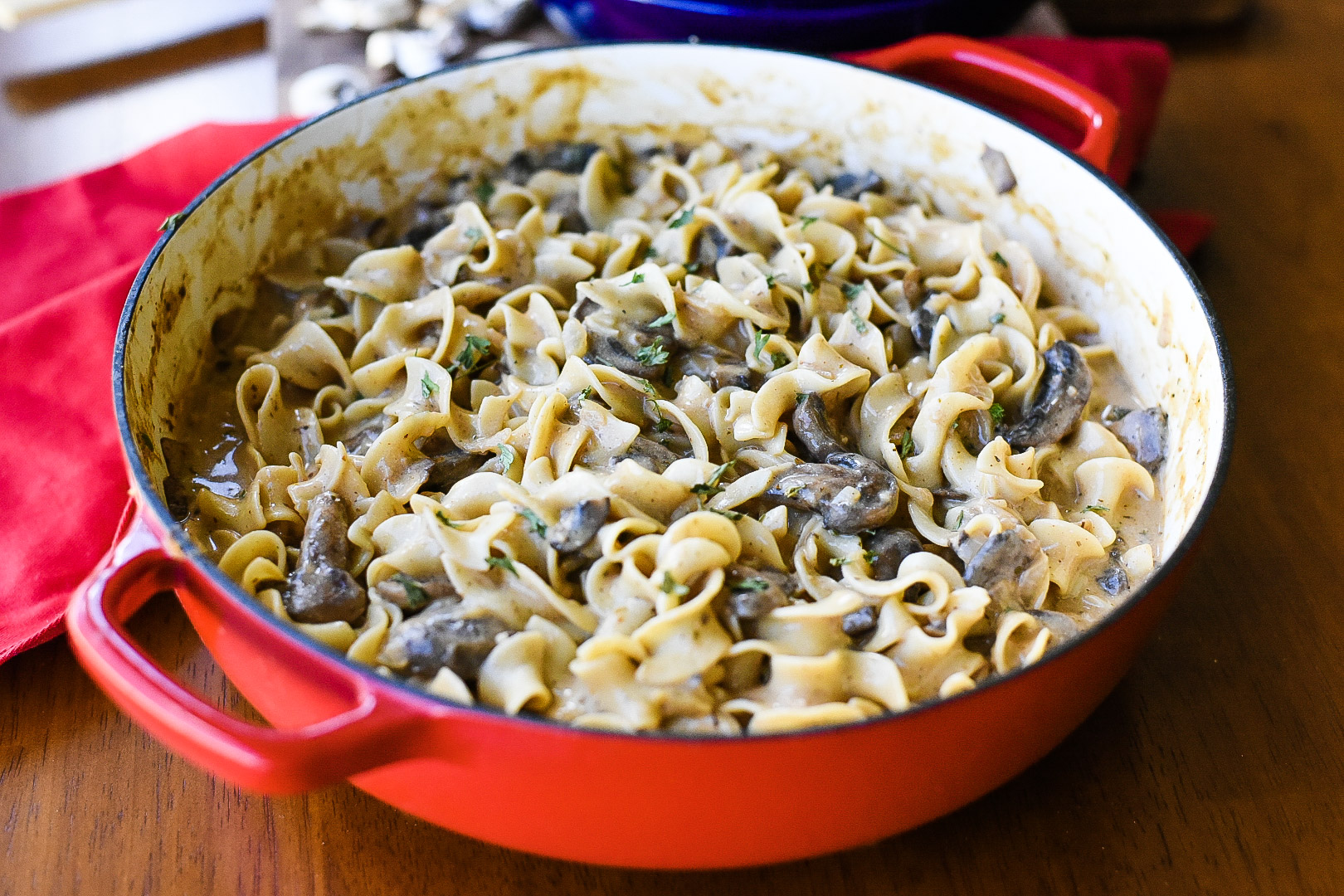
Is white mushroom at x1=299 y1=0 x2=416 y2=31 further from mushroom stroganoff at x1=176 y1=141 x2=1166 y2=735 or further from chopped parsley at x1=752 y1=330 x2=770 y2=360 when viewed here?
chopped parsley at x1=752 y1=330 x2=770 y2=360

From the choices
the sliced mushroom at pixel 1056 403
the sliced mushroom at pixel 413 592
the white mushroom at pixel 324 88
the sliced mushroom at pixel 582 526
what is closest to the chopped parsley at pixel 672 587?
the sliced mushroom at pixel 582 526

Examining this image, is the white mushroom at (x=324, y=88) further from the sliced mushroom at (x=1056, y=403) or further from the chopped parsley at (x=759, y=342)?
the sliced mushroom at (x=1056, y=403)

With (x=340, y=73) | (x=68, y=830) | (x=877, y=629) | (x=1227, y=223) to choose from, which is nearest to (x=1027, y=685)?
(x=877, y=629)

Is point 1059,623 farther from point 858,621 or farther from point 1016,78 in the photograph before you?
point 1016,78

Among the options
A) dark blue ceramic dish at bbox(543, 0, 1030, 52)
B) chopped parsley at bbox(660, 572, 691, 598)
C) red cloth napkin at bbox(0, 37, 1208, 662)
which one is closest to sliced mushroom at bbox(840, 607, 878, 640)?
chopped parsley at bbox(660, 572, 691, 598)

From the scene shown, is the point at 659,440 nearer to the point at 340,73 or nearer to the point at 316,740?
the point at 316,740

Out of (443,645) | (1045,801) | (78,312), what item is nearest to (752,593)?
(443,645)
